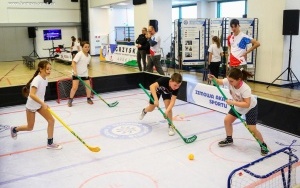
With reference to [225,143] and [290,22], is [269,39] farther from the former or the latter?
[225,143]

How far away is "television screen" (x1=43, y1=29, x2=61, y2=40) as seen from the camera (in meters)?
16.0

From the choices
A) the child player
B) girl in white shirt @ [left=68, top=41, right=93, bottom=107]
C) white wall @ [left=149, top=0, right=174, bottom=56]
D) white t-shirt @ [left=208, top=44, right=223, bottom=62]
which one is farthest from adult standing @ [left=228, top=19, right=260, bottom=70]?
white wall @ [left=149, top=0, right=174, bottom=56]

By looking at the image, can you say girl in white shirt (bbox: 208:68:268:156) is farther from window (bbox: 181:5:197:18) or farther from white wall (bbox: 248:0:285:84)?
window (bbox: 181:5:197:18)

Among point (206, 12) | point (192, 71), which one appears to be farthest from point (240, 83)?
point (206, 12)

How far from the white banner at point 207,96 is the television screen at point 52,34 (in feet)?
39.3

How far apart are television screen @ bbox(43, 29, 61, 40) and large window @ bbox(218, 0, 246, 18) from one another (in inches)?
340

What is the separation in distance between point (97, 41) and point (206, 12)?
6.04 m

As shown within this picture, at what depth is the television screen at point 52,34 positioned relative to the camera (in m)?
16.0

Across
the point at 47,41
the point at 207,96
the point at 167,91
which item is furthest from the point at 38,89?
the point at 47,41

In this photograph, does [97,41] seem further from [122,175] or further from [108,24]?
Result: [122,175]

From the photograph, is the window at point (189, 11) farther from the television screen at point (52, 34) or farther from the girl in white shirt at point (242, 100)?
the girl in white shirt at point (242, 100)

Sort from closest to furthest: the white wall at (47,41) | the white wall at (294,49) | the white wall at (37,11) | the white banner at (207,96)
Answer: the white banner at (207,96)
the white wall at (294,49)
the white wall at (37,11)
the white wall at (47,41)

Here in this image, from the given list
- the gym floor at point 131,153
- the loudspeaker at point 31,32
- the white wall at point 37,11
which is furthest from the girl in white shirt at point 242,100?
the white wall at point 37,11

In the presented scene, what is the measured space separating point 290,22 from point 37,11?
12.7 meters
